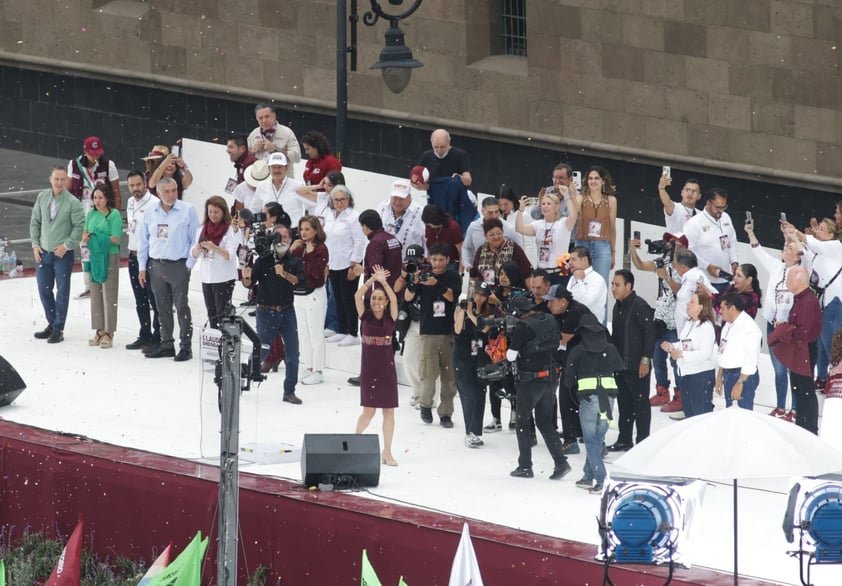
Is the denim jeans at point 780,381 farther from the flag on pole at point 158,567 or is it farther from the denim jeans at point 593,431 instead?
the flag on pole at point 158,567

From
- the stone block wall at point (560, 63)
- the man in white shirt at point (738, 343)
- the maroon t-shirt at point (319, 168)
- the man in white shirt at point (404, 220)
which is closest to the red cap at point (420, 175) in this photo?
the man in white shirt at point (404, 220)

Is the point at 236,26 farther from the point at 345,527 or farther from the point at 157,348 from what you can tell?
the point at 345,527

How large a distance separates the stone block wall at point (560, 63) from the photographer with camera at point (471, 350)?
7.41 m

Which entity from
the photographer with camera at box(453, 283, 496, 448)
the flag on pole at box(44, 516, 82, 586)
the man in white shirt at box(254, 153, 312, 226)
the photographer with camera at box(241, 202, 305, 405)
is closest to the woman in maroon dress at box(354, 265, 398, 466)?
the photographer with camera at box(453, 283, 496, 448)

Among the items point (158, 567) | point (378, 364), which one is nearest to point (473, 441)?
point (378, 364)

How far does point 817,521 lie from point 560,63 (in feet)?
44.9

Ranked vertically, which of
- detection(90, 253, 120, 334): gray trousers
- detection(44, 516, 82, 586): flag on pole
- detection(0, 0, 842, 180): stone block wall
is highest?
detection(0, 0, 842, 180): stone block wall

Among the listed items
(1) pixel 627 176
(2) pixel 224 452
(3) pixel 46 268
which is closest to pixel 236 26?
(1) pixel 627 176

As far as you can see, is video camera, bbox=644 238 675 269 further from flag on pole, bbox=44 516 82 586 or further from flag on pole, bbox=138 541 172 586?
flag on pole, bbox=44 516 82 586

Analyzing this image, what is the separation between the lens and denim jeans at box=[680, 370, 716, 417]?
15.0m

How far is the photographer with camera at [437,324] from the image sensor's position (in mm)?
15898

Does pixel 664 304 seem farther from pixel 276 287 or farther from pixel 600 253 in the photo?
pixel 276 287

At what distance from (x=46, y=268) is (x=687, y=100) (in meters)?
8.66

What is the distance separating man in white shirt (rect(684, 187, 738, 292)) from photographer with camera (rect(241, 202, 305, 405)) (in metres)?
3.67
